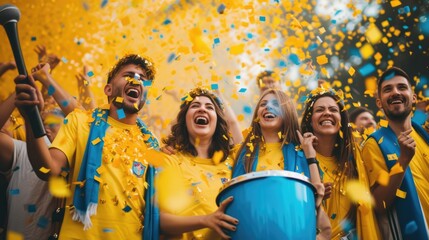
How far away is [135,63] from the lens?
4.48 m

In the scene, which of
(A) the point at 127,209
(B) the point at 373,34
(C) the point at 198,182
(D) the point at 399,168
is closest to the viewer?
(A) the point at 127,209

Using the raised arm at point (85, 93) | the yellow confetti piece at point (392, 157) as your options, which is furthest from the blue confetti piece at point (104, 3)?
the yellow confetti piece at point (392, 157)

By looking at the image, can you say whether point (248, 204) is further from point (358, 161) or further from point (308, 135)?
point (358, 161)

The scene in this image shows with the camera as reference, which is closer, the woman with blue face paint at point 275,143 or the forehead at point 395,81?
the woman with blue face paint at point 275,143

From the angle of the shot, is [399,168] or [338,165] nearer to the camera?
[399,168]

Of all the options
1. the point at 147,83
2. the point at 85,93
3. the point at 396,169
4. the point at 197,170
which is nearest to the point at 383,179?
the point at 396,169

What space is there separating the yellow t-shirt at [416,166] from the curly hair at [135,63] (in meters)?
2.09

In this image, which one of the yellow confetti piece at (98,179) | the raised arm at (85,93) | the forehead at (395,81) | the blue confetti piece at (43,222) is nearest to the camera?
the yellow confetti piece at (98,179)

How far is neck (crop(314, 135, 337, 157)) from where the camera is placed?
4.35 m

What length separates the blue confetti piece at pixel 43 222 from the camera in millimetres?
3928

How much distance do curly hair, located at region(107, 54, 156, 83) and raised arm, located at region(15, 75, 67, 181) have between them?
1073 millimetres

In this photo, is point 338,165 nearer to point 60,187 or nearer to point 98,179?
point 98,179

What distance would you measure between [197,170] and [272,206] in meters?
1.30

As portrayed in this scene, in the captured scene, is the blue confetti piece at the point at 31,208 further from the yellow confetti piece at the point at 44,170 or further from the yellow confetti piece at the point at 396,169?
the yellow confetti piece at the point at 396,169
